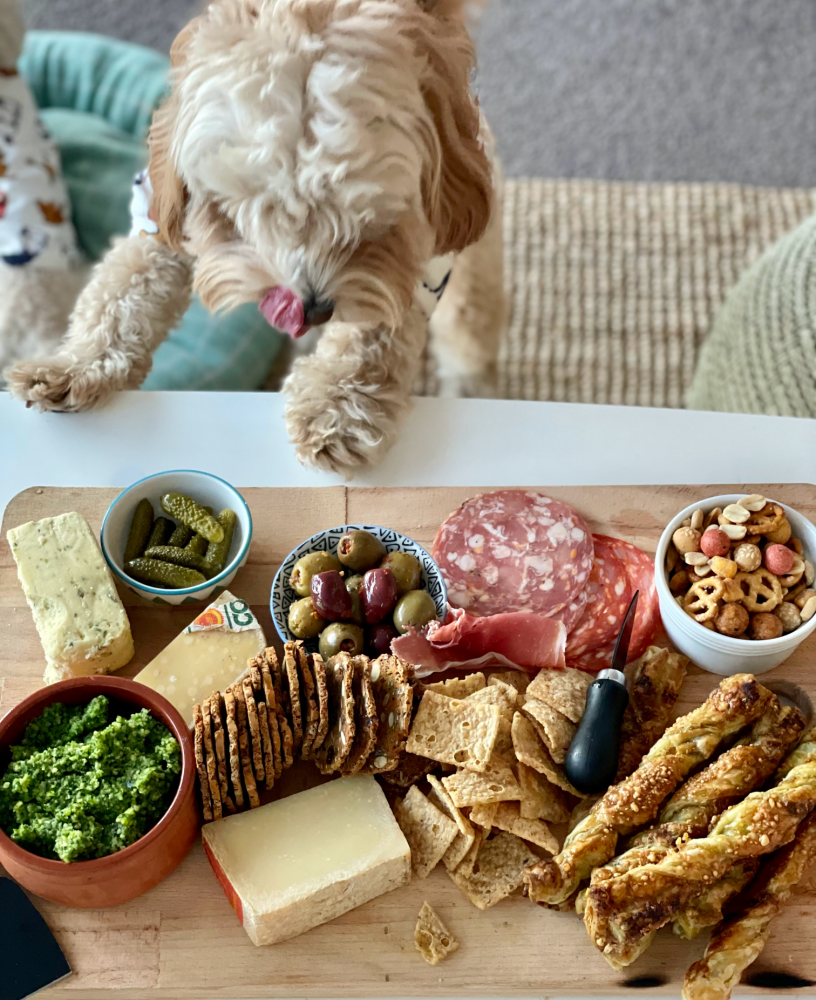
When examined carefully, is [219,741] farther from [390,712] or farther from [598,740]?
[598,740]

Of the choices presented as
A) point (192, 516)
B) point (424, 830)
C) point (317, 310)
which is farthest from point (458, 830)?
point (317, 310)

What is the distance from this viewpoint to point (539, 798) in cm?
101

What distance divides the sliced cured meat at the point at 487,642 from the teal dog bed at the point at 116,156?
0.85m

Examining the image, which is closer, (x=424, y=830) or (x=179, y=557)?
(x=424, y=830)

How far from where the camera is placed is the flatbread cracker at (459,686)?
3.48ft

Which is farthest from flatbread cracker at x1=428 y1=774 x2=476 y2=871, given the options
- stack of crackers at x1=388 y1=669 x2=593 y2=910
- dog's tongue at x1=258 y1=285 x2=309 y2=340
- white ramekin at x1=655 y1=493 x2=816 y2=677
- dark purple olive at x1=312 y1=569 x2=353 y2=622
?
dog's tongue at x1=258 y1=285 x2=309 y2=340

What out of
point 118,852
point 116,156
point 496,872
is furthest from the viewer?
point 116,156

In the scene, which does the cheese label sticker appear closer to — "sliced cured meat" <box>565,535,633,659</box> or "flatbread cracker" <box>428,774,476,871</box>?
"flatbread cracker" <box>428,774,476,871</box>

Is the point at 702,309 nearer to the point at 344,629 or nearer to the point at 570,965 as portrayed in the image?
the point at 344,629

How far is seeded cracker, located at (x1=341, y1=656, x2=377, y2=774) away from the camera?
99 centimetres

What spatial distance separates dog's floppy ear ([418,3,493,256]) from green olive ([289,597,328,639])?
476mm

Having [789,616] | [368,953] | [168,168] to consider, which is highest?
[168,168]

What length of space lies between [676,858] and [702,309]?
5.53 ft

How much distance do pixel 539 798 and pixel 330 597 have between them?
1.01 ft
